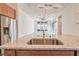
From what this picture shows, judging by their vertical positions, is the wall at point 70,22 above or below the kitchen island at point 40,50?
above

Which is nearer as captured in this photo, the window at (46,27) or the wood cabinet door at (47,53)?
the wood cabinet door at (47,53)

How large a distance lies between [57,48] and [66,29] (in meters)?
2.21

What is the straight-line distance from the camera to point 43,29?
356cm

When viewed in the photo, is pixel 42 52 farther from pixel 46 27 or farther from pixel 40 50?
pixel 46 27

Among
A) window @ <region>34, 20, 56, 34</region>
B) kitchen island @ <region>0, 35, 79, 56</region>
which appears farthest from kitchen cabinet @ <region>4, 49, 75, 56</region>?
window @ <region>34, 20, 56, 34</region>

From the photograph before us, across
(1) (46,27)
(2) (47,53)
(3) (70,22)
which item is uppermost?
(3) (70,22)

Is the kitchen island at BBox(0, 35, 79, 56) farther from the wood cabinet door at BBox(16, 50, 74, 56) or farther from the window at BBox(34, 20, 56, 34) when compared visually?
the window at BBox(34, 20, 56, 34)

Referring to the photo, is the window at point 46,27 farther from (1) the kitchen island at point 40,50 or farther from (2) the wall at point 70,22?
(1) the kitchen island at point 40,50

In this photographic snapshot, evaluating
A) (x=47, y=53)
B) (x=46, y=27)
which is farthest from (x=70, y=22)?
(x=47, y=53)

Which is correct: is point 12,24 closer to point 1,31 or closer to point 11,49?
point 1,31

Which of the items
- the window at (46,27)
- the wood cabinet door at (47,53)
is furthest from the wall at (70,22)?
the wood cabinet door at (47,53)

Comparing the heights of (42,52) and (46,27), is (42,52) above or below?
below

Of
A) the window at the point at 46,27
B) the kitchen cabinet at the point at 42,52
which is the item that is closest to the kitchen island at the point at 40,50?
the kitchen cabinet at the point at 42,52

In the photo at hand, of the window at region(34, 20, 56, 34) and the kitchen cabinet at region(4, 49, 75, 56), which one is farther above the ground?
the window at region(34, 20, 56, 34)
